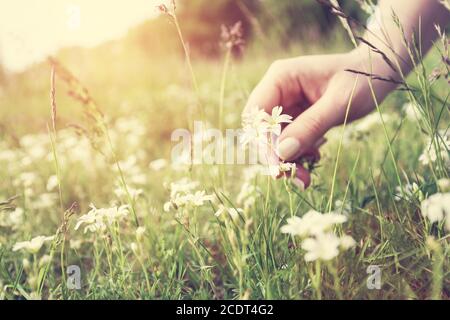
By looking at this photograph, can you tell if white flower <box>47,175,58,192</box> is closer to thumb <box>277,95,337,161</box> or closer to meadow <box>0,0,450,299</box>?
meadow <box>0,0,450,299</box>

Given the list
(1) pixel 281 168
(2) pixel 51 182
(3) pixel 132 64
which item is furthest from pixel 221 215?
(3) pixel 132 64

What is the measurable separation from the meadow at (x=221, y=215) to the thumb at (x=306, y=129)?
0.37 feet

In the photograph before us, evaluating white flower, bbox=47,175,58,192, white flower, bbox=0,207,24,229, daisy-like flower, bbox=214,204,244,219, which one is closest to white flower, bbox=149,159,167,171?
white flower, bbox=47,175,58,192

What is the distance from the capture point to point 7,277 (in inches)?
49.1

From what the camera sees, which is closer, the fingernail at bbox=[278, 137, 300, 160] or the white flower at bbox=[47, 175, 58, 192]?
the fingernail at bbox=[278, 137, 300, 160]

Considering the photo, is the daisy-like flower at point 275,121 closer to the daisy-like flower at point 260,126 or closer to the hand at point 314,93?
the daisy-like flower at point 260,126

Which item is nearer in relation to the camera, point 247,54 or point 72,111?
point 72,111

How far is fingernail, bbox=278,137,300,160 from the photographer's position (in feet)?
4.17

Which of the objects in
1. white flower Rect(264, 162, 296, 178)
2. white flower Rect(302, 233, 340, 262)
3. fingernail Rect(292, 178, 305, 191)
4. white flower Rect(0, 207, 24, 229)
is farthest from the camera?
white flower Rect(0, 207, 24, 229)
